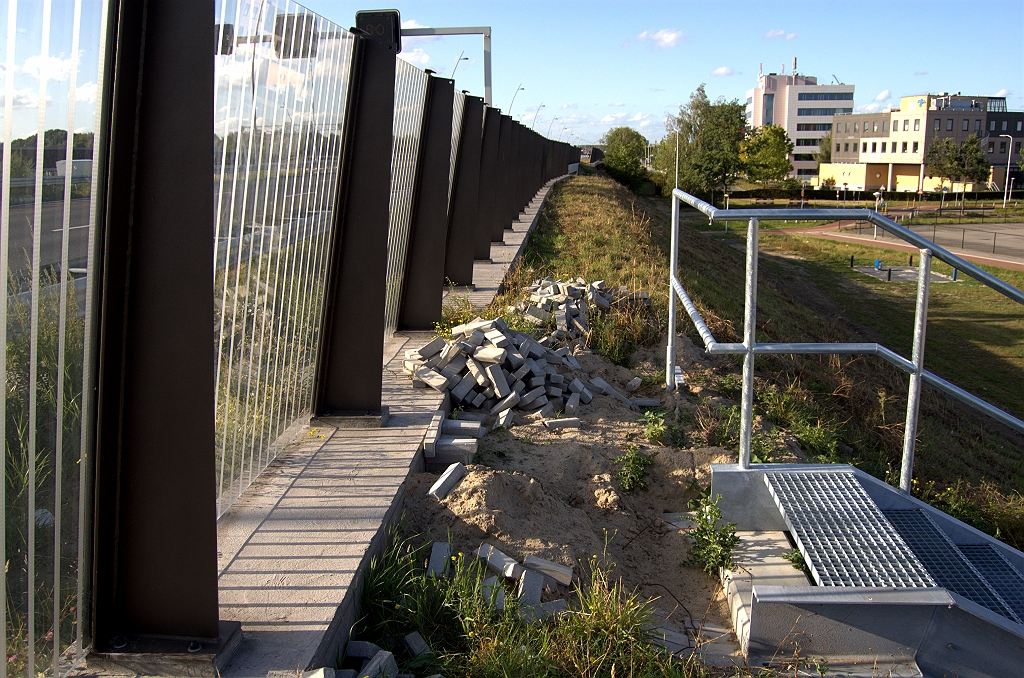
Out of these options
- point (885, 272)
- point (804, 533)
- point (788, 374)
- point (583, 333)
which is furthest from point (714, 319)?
point (885, 272)

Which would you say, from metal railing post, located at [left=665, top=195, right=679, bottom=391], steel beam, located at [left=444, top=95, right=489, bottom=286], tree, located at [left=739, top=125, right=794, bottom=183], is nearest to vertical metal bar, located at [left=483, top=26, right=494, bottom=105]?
steel beam, located at [left=444, top=95, right=489, bottom=286]

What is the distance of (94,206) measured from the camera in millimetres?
2389

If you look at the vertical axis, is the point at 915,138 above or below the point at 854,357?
above

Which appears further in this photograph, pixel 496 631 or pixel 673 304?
pixel 673 304

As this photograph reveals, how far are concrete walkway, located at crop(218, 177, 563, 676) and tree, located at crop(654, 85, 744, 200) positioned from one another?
159 ft

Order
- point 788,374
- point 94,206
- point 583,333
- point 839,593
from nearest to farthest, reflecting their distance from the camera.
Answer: point 94,206
point 839,593
point 583,333
point 788,374

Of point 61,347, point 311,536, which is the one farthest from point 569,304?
point 61,347

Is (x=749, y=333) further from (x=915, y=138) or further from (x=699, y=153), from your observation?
(x=915, y=138)

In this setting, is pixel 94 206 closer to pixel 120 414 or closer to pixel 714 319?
pixel 120 414

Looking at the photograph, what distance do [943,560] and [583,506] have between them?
68.7 inches

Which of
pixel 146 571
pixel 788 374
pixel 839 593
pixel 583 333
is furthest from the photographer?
pixel 788 374

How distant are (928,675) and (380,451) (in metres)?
2.68

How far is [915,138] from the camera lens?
294 feet

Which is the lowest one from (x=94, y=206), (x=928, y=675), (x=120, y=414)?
(x=928, y=675)
